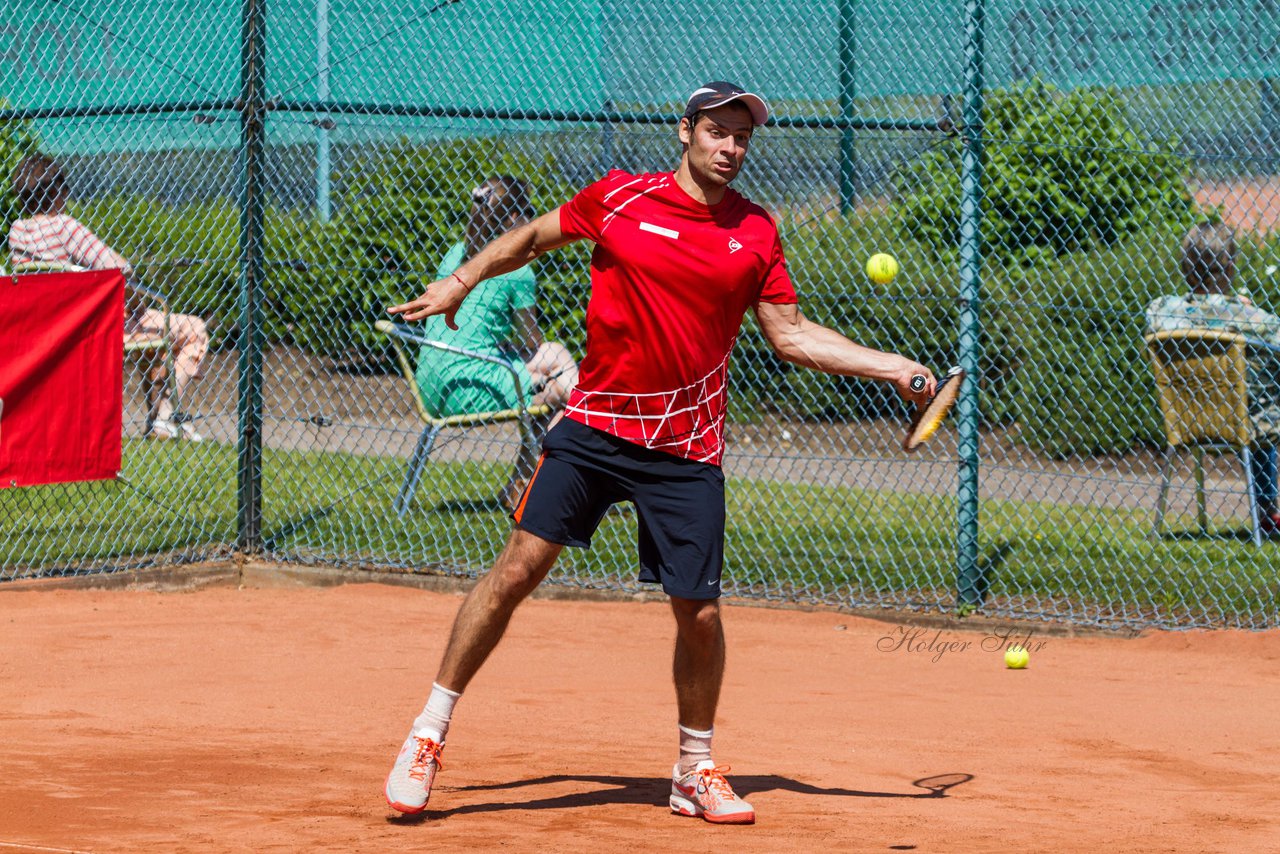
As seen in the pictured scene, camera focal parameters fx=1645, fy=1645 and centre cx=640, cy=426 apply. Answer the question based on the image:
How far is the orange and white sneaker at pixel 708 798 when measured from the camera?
4.44 m

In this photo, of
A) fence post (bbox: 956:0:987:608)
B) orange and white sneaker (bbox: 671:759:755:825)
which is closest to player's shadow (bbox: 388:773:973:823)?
orange and white sneaker (bbox: 671:759:755:825)

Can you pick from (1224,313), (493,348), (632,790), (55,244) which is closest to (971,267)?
(1224,313)

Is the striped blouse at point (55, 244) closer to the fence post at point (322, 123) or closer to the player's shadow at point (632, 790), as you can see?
the fence post at point (322, 123)

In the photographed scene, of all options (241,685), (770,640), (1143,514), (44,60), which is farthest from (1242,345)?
(44,60)

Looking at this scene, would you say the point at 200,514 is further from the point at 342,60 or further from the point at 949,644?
the point at 949,644

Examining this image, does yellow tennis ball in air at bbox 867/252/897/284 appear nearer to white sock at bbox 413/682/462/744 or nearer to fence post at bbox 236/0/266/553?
white sock at bbox 413/682/462/744

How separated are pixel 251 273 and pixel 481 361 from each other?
126 centimetres

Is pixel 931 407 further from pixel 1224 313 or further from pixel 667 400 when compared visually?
pixel 1224 313

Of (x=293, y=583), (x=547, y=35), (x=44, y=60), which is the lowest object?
(x=293, y=583)

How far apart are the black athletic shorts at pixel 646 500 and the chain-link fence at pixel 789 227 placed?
286 centimetres

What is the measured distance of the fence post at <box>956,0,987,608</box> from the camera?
24.1ft

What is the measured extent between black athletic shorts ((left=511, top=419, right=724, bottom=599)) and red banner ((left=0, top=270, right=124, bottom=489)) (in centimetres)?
400

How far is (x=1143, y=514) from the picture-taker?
31.9 feet

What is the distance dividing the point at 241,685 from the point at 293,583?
205 centimetres
